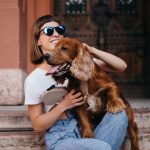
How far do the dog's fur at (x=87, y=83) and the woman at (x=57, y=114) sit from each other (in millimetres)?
61

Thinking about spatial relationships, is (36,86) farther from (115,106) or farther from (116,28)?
(116,28)

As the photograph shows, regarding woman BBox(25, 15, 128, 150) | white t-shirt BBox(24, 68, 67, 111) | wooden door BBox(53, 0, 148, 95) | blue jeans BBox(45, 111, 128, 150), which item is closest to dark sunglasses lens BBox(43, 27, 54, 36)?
woman BBox(25, 15, 128, 150)

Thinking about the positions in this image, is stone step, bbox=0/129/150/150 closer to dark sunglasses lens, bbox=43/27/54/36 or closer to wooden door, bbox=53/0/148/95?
dark sunglasses lens, bbox=43/27/54/36

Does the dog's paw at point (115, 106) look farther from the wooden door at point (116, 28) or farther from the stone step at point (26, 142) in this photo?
the wooden door at point (116, 28)

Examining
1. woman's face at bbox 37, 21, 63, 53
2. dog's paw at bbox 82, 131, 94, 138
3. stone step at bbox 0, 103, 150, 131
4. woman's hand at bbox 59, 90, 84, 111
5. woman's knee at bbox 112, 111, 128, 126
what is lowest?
stone step at bbox 0, 103, 150, 131

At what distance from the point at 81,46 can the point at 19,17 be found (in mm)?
2839

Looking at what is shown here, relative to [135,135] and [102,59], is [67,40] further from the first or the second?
[135,135]

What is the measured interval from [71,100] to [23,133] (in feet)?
3.35

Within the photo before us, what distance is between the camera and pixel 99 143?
3422 millimetres

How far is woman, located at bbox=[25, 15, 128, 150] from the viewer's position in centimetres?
A: 353

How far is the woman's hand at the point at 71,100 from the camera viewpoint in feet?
11.8

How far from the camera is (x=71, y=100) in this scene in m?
3.59

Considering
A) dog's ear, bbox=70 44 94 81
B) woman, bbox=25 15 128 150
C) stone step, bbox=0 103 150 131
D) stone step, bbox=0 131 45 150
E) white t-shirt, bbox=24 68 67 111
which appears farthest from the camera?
stone step, bbox=0 103 150 131

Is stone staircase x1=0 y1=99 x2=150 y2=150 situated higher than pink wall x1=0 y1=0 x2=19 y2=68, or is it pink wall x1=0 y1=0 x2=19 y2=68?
pink wall x1=0 y1=0 x2=19 y2=68
